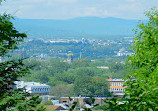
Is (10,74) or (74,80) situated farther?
(74,80)

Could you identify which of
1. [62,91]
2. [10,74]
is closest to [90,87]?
[62,91]

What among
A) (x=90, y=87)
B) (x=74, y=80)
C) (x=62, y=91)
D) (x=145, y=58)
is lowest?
(x=74, y=80)

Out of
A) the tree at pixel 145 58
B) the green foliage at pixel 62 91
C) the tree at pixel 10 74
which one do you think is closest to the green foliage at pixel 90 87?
→ the green foliage at pixel 62 91

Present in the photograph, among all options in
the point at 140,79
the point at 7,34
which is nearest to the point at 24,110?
the point at 7,34

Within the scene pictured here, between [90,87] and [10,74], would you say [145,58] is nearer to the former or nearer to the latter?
[10,74]

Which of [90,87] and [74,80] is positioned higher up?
[90,87]

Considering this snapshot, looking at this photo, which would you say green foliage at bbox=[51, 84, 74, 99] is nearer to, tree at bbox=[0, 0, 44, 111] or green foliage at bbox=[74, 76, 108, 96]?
green foliage at bbox=[74, 76, 108, 96]

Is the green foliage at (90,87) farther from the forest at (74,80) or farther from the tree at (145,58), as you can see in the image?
the tree at (145,58)

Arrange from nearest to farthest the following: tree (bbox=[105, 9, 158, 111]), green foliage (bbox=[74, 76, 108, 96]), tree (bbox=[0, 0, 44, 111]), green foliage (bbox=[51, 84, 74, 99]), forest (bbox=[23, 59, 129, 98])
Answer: tree (bbox=[0, 0, 44, 111])
tree (bbox=[105, 9, 158, 111])
green foliage (bbox=[51, 84, 74, 99])
forest (bbox=[23, 59, 129, 98])
green foliage (bbox=[74, 76, 108, 96])

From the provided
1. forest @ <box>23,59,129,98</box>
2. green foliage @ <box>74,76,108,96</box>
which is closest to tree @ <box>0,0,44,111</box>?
forest @ <box>23,59,129,98</box>
